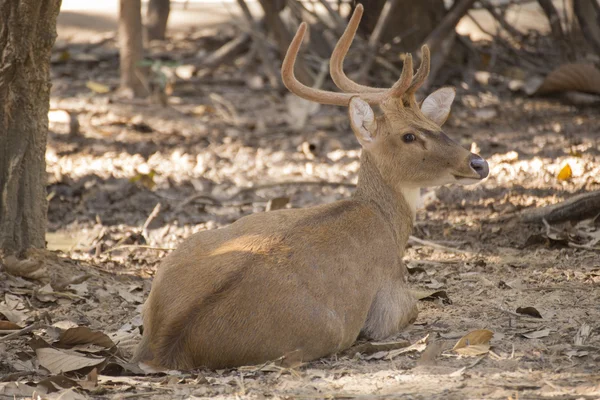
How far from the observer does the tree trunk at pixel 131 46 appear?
11.0m

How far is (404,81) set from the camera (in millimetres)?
5605

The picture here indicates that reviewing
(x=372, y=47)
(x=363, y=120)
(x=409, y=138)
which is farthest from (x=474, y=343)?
(x=372, y=47)

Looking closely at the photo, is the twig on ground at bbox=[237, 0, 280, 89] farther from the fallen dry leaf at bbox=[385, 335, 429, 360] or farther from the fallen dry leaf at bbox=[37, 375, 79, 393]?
the fallen dry leaf at bbox=[37, 375, 79, 393]

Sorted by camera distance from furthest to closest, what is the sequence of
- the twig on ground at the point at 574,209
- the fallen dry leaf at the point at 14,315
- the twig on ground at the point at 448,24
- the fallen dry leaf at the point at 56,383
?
the twig on ground at the point at 448,24 → the twig on ground at the point at 574,209 → the fallen dry leaf at the point at 14,315 → the fallen dry leaf at the point at 56,383

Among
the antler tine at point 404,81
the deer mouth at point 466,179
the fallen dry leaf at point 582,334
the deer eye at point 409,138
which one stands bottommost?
the fallen dry leaf at point 582,334

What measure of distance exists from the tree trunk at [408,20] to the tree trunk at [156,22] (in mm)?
3702

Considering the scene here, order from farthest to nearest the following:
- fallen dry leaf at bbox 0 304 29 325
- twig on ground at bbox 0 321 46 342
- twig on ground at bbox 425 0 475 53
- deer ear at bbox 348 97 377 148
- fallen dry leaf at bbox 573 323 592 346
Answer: twig on ground at bbox 425 0 475 53 → deer ear at bbox 348 97 377 148 → fallen dry leaf at bbox 0 304 29 325 → twig on ground at bbox 0 321 46 342 → fallen dry leaf at bbox 573 323 592 346

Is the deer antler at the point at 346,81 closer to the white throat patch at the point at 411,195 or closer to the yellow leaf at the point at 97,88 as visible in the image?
the white throat patch at the point at 411,195

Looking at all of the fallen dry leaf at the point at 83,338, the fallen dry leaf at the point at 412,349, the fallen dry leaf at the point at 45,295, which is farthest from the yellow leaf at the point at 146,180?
the fallen dry leaf at the point at 412,349

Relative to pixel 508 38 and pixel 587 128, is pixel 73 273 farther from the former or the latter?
pixel 508 38

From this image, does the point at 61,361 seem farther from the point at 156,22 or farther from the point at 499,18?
the point at 156,22

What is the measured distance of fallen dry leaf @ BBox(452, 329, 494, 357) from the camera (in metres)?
4.57

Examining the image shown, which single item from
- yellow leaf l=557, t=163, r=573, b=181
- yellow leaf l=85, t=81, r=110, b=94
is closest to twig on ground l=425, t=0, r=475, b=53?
yellow leaf l=557, t=163, r=573, b=181

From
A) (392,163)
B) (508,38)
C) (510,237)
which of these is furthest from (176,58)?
(392,163)
